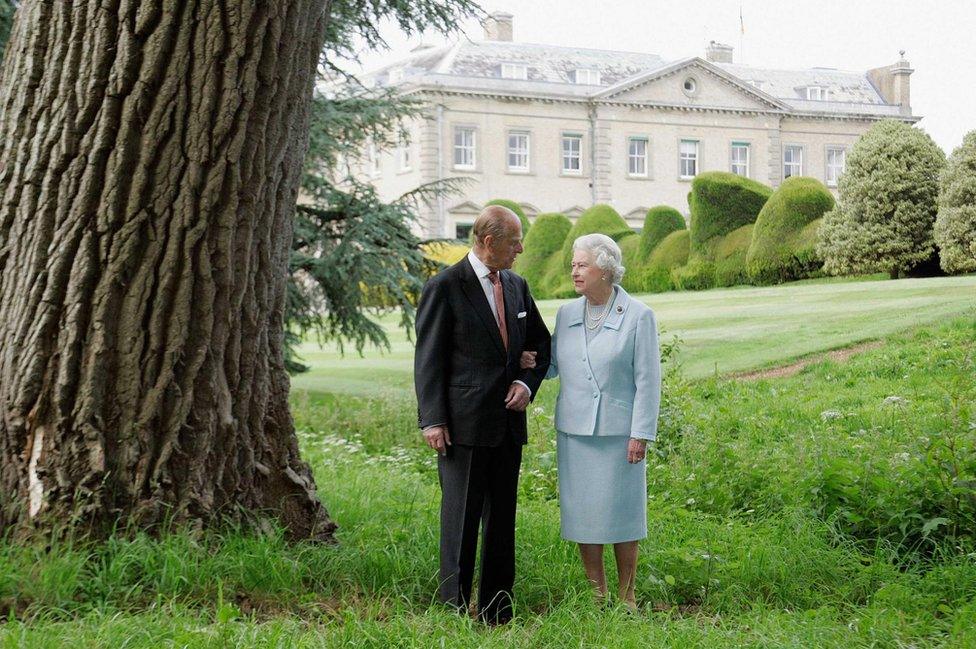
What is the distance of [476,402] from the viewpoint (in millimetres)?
3893

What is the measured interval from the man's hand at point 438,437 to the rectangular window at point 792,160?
7.83 metres

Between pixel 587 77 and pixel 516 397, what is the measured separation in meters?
9.27

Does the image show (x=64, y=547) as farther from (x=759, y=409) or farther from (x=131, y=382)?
(x=759, y=409)

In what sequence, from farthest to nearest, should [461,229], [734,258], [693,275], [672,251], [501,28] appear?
[501,28]
[461,229]
[672,251]
[693,275]
[734,258]

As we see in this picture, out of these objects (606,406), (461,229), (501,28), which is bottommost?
(606,406)

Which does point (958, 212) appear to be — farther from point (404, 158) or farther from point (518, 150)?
point (404, 158)

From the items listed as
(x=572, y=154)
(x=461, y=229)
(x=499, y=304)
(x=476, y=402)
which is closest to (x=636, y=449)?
(x=476, y=402)

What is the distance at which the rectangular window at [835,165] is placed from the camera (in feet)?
→ 34.4

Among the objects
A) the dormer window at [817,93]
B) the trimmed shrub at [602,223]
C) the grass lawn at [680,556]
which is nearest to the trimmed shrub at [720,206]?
the trimmed shrub at [602,223]

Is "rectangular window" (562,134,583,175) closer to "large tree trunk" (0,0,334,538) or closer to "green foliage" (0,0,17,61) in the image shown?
"green foliage" (0,0,17,61)

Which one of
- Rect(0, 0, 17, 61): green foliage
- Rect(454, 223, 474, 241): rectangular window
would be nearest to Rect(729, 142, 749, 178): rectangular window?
Rect(454, 223, 474, 241): rectangular window

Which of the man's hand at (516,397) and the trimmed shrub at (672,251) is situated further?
the trimmed shrub at (672,251)

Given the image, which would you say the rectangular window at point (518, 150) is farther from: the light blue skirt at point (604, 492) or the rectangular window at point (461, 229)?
the light blue skirt at point (604, 492)

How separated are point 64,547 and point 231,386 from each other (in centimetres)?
85
